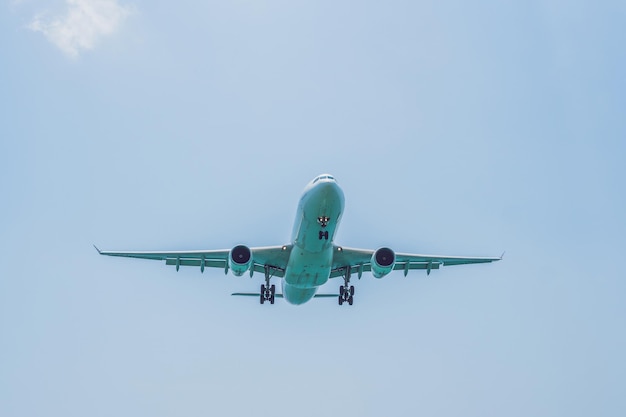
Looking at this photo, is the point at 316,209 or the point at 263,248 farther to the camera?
the point at 263,248

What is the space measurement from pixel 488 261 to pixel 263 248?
1347 cm

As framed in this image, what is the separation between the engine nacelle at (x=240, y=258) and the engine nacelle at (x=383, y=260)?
6498 millimetres


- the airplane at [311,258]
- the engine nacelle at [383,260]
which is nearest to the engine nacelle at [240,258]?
the airplane at [311,258]

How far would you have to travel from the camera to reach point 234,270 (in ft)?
118

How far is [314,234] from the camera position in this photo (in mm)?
33750

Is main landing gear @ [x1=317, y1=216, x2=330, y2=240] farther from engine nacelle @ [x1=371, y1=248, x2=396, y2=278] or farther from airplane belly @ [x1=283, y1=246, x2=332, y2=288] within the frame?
engine nacelle @ [x1=371, y1=248, x2=396, y2=278]

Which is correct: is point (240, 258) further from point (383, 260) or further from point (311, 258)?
point (383, 260)

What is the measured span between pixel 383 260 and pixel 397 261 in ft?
15.7

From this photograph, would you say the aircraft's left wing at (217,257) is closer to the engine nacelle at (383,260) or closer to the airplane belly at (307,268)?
the airplane belly at (307,268)

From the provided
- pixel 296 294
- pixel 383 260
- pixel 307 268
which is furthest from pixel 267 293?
pixel 383 260

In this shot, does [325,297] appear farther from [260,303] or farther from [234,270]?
[234,270]

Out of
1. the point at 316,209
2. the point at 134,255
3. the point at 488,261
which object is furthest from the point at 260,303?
the point at 488,261

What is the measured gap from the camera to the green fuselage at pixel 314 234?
3205cm

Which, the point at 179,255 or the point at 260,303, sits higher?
the point at 179,255
